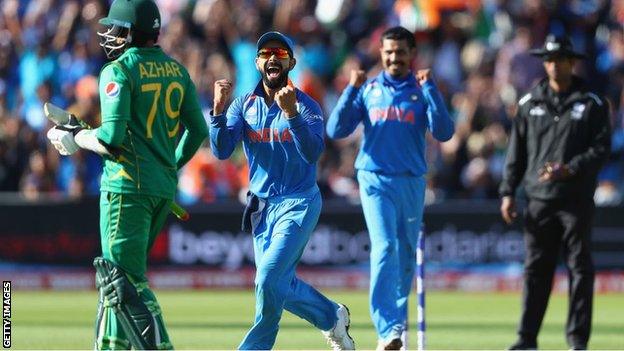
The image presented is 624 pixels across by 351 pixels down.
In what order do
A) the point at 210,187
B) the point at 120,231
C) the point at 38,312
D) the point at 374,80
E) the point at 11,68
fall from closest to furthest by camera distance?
1. the point at 120,231
2. the point at 374,80
3. the point at 38,312
4. the point at 210,187
5. the point at 11,68

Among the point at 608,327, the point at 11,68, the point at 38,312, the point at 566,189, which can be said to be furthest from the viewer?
the point at 11,68

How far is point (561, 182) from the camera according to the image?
487 inches

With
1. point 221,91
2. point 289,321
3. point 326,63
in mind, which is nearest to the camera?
point 221,91

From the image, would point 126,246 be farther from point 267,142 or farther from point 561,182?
point 561,182

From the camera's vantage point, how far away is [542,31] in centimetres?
2311

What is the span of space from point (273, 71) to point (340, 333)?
2.02 m

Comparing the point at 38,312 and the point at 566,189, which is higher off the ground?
the point at 566,189

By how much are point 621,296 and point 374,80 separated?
844 centimetres

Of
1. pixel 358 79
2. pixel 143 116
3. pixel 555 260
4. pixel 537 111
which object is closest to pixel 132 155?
pixel 143 116

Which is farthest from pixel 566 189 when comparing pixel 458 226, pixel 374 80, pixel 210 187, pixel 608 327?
pixel 210 187

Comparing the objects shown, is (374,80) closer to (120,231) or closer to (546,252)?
(546,252)

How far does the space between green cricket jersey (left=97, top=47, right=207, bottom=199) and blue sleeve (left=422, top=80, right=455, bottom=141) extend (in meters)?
3.37

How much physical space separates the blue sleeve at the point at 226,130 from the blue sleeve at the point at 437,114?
2435mm

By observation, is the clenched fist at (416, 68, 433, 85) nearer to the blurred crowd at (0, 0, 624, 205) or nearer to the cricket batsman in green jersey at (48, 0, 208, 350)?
the cricket batsman in green jersey at (48, 0, 208, 350)
